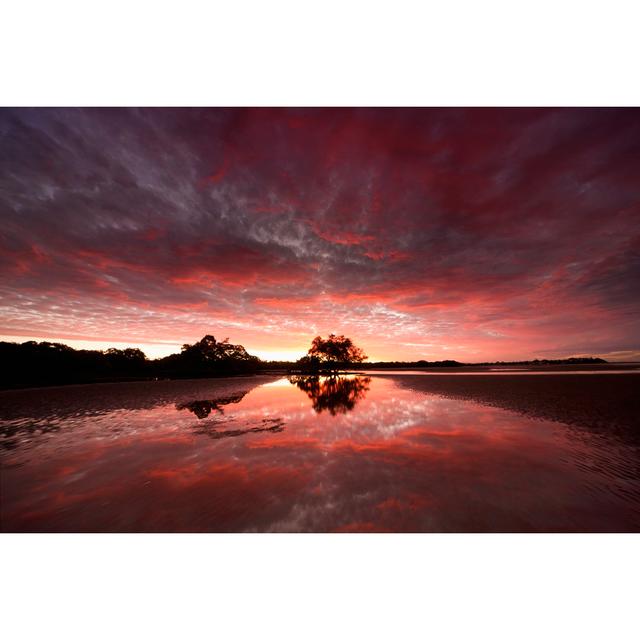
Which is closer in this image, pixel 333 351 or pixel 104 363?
pixel 104 363

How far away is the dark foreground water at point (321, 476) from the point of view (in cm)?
496

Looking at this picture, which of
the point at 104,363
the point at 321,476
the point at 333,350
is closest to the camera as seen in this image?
the point at 321,476

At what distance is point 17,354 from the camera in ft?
100

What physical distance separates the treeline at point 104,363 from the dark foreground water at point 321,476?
27.8 meters

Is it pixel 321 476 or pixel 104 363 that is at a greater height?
pixel 104 363

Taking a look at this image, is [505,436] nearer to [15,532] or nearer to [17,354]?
[15,532]

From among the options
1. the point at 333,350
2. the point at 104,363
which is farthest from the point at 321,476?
the point at 333,350

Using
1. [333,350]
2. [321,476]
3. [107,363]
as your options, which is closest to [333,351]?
[333,350]

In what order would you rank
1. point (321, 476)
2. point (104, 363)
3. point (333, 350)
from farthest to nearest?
1. point (333, 350)
2. point (104, 363)
3. point (321, 476)

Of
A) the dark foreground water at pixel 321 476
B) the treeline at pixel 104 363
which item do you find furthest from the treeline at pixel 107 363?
the dark foreground water at pixel 321 476

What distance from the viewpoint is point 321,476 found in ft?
21.5

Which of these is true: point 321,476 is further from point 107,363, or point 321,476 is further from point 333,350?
point 333,350

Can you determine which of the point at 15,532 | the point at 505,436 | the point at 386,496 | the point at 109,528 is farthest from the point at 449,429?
the point at 15,532

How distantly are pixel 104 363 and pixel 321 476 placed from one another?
2051 inches
